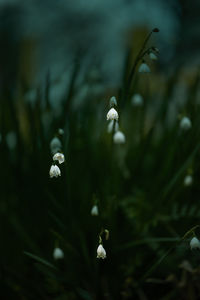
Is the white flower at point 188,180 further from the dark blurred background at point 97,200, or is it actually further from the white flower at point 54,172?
the white flower at point 54,172

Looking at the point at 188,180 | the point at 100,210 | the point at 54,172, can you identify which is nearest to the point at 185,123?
the point at 188,180

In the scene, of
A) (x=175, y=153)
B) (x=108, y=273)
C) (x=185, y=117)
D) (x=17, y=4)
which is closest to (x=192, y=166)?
(x=175, y=153)

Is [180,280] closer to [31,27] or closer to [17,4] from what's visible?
[31,27]

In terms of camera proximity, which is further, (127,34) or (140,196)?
(127,34)

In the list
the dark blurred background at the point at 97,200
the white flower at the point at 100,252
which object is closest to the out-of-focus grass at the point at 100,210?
the dark blurred background at the point at 97,200

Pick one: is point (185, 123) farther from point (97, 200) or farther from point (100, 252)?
point (100, 252)

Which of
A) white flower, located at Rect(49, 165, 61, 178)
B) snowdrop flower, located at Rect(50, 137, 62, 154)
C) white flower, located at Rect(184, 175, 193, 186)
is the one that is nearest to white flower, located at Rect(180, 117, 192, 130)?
white flower, located at Rect(184, 175, 193, 186)

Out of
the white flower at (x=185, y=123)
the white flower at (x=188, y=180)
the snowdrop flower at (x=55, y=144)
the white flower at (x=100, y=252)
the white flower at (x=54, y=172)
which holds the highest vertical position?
the white flower at (x=185, y=123)

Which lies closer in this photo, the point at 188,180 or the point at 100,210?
the point at 100,210
